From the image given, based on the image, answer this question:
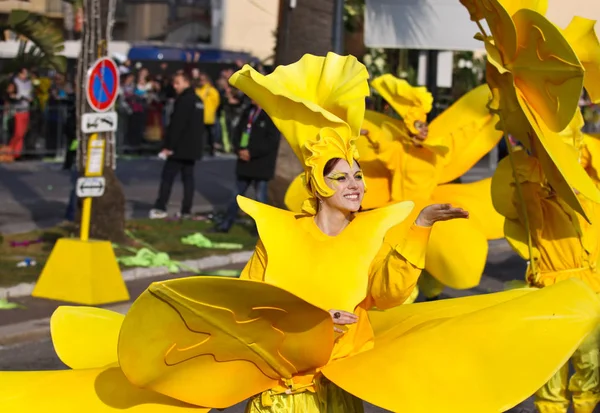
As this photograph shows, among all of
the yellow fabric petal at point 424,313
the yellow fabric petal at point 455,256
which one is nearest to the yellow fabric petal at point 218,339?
the yellow fabric petal at point 424,313

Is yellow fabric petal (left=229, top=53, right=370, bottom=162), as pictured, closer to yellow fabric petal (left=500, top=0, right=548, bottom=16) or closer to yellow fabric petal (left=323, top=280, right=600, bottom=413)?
yellow fabric petal (left=323, top=280, right=600, bottom=413)

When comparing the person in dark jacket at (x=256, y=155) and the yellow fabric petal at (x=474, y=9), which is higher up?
the yellow fabric petal at (x=474, y=9)

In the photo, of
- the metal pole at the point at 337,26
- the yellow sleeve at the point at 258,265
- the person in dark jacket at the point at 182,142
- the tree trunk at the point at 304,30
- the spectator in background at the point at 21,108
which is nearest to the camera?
the yellow sleeve at the point at 258,265

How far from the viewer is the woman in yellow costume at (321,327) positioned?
14.3 feet

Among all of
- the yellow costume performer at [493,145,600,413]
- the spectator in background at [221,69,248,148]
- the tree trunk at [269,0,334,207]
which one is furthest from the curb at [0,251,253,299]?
the spectator in background at [221,69,248,148]

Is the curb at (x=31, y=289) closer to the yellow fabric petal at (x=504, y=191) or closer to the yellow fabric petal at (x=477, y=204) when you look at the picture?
the yellow fabric petal at (x=477, y=204)

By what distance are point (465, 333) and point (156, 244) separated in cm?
937

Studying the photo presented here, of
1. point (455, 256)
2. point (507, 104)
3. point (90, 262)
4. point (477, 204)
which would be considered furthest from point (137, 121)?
point (507, 104)

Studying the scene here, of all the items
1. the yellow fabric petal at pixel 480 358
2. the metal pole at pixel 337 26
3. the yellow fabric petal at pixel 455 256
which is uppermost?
the metal pole at pixel 337 26

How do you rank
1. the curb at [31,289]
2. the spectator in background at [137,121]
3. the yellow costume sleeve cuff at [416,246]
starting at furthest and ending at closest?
the spectator in background at [137,121], the curb at [31,289], the yellow costume sleeve cuff at [416,246]

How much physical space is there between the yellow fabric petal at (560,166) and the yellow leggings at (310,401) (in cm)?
181

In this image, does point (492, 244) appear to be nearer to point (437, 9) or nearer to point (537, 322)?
point (437, 9)

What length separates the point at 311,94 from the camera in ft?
16.9

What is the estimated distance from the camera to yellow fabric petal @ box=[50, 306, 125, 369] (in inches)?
204
